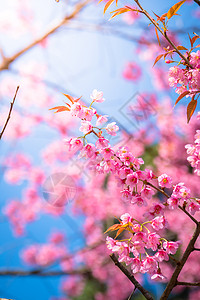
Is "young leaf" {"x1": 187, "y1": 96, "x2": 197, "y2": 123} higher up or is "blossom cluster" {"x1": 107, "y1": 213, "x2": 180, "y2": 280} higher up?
"young leaf" {"x1": 187, "y1": 96, "x2": 197, "y2": 123}

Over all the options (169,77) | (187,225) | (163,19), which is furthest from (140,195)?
(187,225)

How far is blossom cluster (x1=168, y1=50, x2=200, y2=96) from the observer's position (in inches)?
34.0

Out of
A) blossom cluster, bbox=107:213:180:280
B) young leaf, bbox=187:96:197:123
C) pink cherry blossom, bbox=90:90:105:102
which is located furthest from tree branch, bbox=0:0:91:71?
blossom cluster, bbox=107:213:180:280

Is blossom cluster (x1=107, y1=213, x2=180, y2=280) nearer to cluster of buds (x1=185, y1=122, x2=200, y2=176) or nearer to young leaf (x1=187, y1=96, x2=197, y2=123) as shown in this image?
cluster of buds (x1=185, y1=122, x2=200, y2=176)

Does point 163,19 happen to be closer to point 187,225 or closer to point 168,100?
point 187,225

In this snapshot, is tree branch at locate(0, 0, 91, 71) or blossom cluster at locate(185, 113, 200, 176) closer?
blossom cluster at locate(185, 113, 200, 176)

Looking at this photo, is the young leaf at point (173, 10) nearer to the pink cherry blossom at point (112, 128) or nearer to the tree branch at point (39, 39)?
the pink cherry blossom at point (112, 128)

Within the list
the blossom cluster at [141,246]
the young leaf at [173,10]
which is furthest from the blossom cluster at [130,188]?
the young leaf at [173,10]

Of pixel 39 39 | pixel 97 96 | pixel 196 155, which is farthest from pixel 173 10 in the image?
pixel 39 39

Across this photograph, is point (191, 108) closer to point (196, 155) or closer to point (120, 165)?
point (196, 155)

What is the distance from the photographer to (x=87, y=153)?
0.82m

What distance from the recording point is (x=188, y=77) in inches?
34.9

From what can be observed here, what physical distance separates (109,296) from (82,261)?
34.7 inches

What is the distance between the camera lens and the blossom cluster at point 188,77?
0.86 metres
